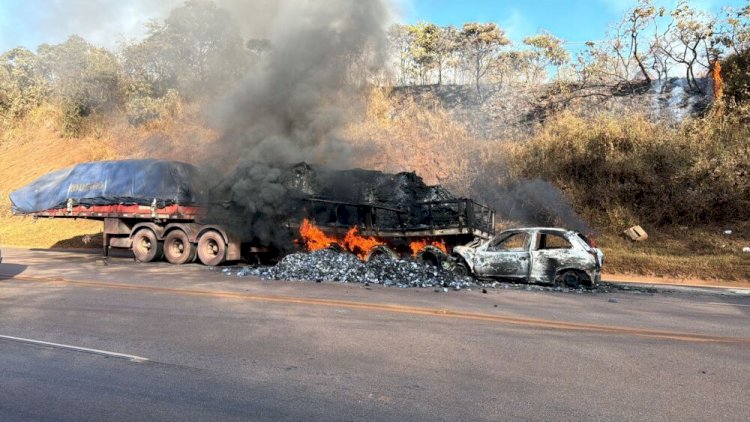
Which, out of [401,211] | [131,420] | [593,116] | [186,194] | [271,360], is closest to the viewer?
[131,420]

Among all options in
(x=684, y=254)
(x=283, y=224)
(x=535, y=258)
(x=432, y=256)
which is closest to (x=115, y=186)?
(x=283, y=224)

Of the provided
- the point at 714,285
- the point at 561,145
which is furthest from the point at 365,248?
the point at 561,145

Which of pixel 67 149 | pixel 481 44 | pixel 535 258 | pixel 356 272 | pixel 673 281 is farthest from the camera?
pixel 67 149

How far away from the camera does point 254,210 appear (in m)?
12.9

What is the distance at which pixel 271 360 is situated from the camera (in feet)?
15.9

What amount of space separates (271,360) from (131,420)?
5.08 ft

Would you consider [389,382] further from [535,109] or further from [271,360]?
[535,109]

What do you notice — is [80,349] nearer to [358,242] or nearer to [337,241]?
[337,241]

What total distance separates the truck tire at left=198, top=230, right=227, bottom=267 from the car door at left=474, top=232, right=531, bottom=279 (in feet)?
22.4

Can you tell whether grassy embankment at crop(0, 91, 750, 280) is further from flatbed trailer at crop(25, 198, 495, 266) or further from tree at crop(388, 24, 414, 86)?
flatbed trailer at crop(25, 198, 495, 266)

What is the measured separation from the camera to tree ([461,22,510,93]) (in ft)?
103

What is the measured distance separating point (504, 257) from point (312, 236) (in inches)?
177

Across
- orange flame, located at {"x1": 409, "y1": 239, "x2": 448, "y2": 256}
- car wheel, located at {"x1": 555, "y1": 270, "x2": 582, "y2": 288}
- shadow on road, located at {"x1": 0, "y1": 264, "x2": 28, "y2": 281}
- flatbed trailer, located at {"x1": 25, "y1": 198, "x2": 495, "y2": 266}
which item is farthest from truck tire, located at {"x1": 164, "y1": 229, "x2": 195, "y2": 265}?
car wheel, located at {"x1": 555, "y1": 270, "x2": 582, "y2": 288}

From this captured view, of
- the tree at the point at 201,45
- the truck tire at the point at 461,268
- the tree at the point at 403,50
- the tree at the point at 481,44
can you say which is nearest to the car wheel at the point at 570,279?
the truck tire at the point at 461,268
